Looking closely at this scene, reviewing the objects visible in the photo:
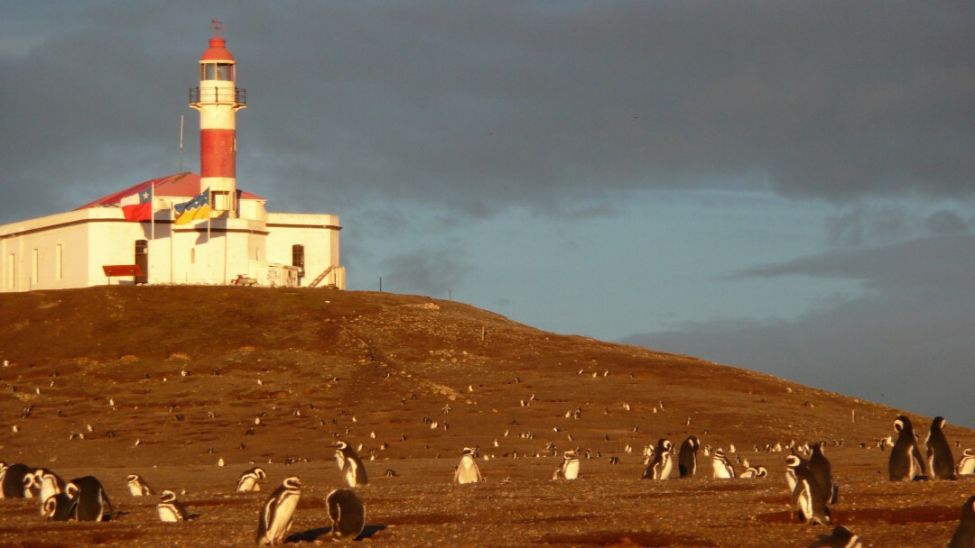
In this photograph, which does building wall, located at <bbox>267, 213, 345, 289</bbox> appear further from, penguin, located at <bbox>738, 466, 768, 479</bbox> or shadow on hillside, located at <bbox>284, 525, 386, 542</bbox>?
shadow on hillside, located at <bbox>284, 525, 386, 542</bbox>

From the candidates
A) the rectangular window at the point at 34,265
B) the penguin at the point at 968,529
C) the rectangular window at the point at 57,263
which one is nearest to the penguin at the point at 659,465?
the penguin at the point at 968,529

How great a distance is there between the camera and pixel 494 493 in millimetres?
27047

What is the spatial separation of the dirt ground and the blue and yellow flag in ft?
16.7

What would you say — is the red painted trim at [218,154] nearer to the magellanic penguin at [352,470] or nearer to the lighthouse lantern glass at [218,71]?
the lighthouse lantern glass at [218,71]

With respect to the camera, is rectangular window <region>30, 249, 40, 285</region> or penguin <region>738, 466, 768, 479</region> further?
rectangular window <region>30, 249, 40, 285</region>

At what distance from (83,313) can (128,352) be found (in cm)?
614

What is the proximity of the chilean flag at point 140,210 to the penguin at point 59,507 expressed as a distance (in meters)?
50.7

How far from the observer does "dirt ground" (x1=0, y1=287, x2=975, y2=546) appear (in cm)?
2255

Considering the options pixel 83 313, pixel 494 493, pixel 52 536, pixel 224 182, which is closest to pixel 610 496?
pixel 494 493

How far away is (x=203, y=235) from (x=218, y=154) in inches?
156

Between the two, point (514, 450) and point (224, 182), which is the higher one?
point (224, 182)

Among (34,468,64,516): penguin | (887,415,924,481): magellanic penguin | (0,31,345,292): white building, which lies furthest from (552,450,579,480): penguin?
(0,31,345,292): white building

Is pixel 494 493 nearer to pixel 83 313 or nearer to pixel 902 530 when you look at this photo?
pixel 902 530

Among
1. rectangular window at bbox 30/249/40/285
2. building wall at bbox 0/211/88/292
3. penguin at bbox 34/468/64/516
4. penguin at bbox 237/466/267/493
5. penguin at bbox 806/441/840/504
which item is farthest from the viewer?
rectangular window at bbox 30/249/40/285
